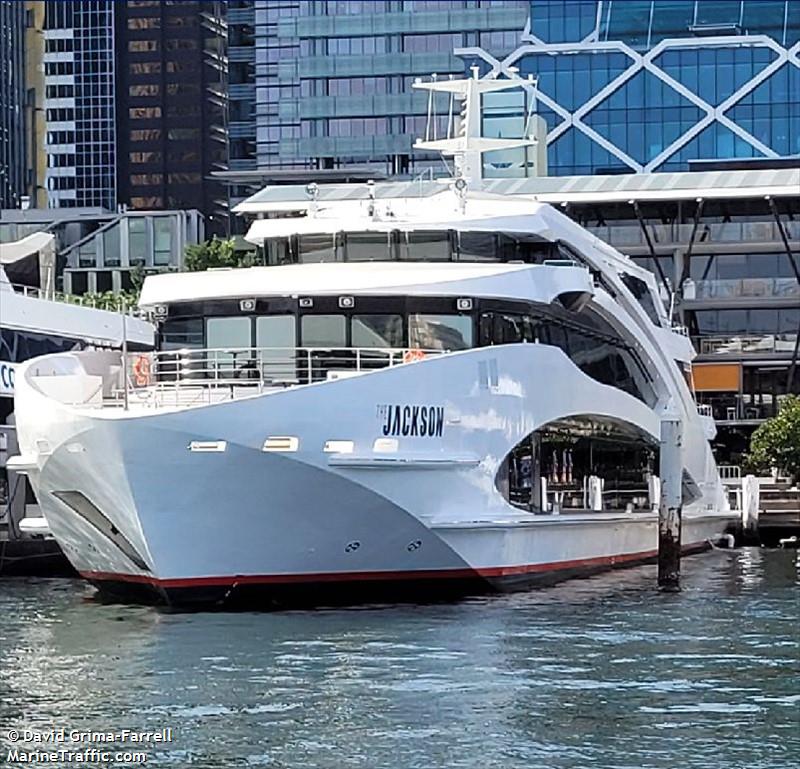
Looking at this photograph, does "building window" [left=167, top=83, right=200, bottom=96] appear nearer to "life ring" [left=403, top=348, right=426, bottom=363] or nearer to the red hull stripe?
the red hull stripe

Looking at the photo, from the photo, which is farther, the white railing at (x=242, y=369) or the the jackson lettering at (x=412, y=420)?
the white railing at (x=242, y=369)

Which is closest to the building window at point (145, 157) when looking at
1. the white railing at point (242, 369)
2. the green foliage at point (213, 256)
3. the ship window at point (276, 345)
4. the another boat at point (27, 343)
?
the green foliage at point (213, 256)

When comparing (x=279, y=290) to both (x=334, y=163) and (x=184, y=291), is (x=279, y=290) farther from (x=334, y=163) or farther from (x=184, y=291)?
(x=334, y=163)

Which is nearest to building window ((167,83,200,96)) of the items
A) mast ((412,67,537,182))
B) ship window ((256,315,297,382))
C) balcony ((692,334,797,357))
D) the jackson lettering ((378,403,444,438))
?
balcony ((692,334,797,357))

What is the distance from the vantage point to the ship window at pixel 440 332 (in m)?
27.2

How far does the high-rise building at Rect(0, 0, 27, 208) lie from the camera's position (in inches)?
6019

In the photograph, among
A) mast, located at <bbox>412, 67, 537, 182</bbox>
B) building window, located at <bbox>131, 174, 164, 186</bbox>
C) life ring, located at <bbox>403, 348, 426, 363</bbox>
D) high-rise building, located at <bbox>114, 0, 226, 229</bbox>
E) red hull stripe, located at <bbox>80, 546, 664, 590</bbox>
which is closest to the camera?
red hull stripe, located at <bbox>80, 546, 664, 590</bbox>

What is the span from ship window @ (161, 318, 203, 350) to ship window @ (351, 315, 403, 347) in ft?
8.10

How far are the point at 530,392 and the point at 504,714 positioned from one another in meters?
10.7

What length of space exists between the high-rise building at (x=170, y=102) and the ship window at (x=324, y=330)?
12751cm

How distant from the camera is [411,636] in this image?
22922 mm

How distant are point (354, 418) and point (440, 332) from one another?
2.92m

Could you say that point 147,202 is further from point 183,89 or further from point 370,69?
point 370,69

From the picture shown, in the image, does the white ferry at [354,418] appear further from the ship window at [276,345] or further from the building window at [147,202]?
the building window at [147,202]
